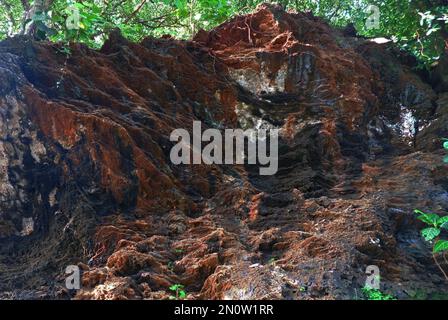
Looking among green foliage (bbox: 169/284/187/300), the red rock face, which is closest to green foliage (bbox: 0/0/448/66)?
the red rock face

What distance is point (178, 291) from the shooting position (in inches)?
169

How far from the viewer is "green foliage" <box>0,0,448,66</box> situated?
636cm

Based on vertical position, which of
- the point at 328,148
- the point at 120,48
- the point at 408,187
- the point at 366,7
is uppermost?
the point at 366,7

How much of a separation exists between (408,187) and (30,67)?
4641 millimetres

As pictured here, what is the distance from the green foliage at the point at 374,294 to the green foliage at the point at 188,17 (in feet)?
14.2

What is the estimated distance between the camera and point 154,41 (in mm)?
7184

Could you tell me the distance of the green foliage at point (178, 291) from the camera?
4.20 m

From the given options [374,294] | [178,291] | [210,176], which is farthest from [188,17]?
[374,294]

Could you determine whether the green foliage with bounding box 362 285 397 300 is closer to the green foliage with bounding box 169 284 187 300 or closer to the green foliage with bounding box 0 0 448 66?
the green foliage with bounding box 169 284 187 300

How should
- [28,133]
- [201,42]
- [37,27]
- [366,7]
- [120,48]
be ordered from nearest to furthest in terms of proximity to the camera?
[28,133]
[37,27]
[120,48]
[201,42]
[366,7]

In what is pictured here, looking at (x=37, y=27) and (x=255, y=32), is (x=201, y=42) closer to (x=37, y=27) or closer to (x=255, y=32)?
(x=255, y=32)

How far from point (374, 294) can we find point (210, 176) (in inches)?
93.2

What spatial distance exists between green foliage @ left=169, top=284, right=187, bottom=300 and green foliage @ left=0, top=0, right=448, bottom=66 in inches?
137
